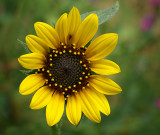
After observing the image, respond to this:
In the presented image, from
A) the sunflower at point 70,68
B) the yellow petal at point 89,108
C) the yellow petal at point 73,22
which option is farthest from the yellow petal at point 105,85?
the yellow petal at point 73,22

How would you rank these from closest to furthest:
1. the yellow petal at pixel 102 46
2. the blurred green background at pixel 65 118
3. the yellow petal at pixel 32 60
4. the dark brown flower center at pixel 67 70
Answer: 1. the yellow petal at pixel 32 60
2. the yellow petal at pixel 102 46
3. the dark brown flower center at pixel 67 70
4. the blurred green background at pixel 65 118

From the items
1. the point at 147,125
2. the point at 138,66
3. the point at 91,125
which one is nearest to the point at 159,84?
the point at 138,66

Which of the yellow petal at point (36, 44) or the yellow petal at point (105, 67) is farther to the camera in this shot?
the yellow petal at point (105, 67)

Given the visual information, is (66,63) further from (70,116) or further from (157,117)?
(157,117)

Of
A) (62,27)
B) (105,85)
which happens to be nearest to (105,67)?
(105,85)

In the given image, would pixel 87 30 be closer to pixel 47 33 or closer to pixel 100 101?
pixel 47 33

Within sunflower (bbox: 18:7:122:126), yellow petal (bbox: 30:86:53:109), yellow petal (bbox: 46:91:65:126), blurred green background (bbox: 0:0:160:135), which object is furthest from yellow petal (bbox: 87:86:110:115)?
blurred green background (bbox: 0:0:160:135)

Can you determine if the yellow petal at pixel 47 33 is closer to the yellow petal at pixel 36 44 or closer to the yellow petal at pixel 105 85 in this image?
the yellow petal at pixel 36 44
